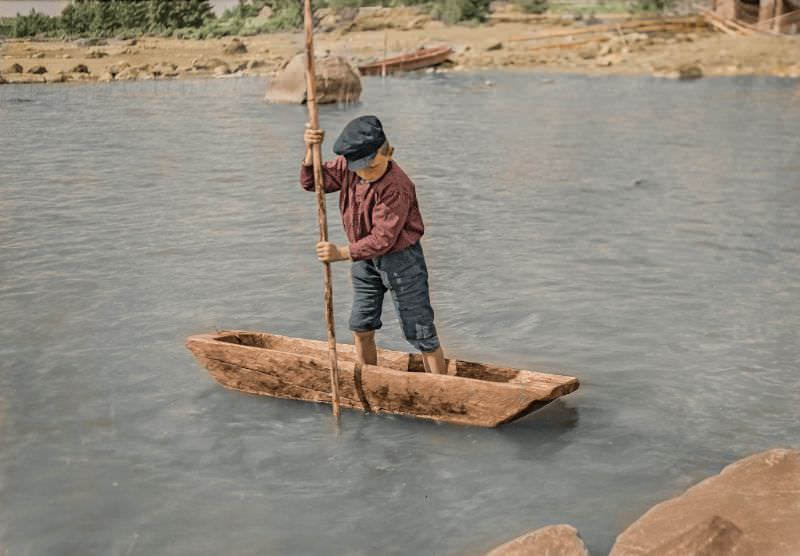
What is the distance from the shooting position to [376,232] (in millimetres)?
7297

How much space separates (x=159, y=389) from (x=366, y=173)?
2.87 metres

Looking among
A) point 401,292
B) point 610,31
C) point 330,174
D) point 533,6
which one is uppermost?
point 533,6

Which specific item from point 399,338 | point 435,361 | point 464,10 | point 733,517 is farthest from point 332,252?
point 464,10

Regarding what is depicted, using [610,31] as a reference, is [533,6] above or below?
above

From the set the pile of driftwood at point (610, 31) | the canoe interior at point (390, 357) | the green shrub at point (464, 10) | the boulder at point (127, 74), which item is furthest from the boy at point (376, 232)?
the green shrub at point (464, 10)

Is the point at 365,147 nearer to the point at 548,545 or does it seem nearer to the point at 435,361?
the point at 435,361

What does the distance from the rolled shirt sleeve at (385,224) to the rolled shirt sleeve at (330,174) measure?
16.1 inches

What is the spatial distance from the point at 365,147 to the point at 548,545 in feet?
9.47

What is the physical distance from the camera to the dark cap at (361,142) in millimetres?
7023

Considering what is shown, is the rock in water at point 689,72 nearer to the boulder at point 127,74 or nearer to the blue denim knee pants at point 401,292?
the boulder at point 127,74

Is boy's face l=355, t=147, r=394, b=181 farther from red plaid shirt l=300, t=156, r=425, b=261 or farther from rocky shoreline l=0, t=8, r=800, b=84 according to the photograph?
rocky shoreline l=0, t=8, r=800, b=84

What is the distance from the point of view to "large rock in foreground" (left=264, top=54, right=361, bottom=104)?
32594 mm

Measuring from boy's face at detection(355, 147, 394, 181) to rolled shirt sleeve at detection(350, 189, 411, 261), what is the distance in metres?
0.14

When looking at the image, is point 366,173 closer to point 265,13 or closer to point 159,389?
point 159,389
